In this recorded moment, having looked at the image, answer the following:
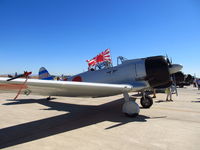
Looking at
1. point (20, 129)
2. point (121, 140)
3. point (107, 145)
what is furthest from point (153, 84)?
point (20, 129)

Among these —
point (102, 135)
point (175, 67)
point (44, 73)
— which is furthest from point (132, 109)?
point (44, 73)

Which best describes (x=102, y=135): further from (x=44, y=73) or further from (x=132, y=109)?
(x=44, y=73)

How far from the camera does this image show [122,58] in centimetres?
805

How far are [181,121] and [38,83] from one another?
5.16 meters

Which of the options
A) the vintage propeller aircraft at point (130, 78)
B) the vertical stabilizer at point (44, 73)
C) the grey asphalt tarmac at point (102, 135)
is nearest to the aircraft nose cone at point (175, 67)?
the vintage propeller aircraft at point (130, 78)

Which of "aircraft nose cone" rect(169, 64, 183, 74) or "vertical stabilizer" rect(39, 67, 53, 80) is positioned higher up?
"vertical stabilizer" rect(39, 67, 53, 80)

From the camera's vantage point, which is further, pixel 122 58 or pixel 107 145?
pixel 122 58

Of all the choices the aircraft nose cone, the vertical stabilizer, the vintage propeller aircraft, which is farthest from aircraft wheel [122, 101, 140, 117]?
the vertical stabilizer

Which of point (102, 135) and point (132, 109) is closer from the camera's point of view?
point (102, 135)

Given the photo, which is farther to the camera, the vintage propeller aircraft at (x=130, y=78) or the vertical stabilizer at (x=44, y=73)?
the vertical stabilizer at (x=44, y=73)

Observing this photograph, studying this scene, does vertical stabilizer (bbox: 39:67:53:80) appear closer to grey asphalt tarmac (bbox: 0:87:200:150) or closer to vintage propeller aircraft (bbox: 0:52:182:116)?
vintage propeller aircraft (bbox: 0:52:182:116)

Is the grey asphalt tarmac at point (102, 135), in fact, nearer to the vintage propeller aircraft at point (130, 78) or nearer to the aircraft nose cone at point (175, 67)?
the vintage propeller aircraft at point (130, 78)

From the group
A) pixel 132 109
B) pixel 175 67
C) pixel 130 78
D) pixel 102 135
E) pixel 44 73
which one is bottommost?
pixel 102 135

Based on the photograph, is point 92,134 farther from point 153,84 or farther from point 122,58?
point 122,58
